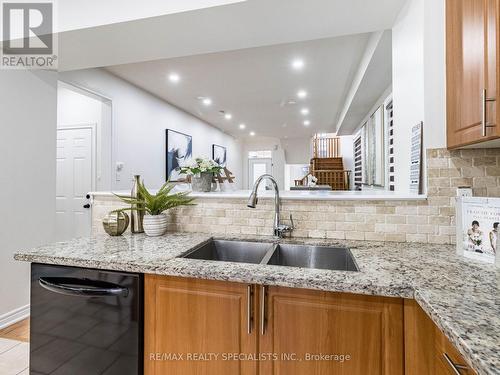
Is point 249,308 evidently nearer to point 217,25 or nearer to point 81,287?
point 81,287

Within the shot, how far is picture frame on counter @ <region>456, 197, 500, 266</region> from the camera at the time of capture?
41.0 inches

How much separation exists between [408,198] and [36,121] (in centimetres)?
317

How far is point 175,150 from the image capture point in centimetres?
483

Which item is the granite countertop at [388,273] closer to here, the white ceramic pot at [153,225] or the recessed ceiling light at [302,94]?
the white ceramic pot at [153,225]

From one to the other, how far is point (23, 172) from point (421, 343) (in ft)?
10.3

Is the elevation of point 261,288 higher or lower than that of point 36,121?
lower

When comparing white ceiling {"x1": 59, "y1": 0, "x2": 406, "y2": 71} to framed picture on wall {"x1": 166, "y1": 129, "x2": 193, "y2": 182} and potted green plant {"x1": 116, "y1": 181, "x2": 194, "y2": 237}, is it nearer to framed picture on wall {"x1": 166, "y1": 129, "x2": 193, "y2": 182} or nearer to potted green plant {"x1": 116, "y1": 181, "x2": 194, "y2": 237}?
potted green plant {"x1": 116, "y1": 181, "x2": 194, "y2": 237}

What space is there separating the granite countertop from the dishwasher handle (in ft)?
0.25

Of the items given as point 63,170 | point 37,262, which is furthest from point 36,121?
point 37,262

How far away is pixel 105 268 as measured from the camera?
3.65ft

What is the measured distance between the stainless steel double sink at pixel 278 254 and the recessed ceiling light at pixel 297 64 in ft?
7.86

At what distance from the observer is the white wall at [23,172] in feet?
7.63

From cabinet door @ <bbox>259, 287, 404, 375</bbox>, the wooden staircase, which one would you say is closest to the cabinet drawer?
cabinet door @ <bbox>259, 287, 404, 375</bbox>

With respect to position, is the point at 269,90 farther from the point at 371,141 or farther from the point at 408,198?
the point at 408,198
